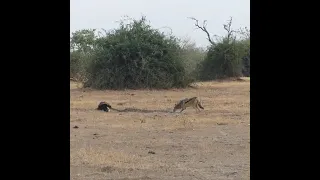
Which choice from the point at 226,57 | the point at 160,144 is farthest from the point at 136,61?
the point at 160,144

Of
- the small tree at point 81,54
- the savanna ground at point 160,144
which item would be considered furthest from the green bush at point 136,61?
the savanna ground at point 160,144

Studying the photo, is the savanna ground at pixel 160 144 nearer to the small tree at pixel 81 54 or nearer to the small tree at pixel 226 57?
the small tree at pixel 81 54

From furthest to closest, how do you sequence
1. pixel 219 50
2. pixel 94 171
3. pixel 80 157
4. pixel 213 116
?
pixel 219 50 → pixel 213 116 → pixel 80 157 → pixel 94 171

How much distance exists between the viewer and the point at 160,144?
737 centimetres

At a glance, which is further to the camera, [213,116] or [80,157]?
[213,116]

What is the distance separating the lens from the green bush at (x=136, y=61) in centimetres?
2064

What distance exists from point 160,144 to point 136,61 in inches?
534

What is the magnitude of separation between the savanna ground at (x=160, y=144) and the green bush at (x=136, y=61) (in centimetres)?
752
